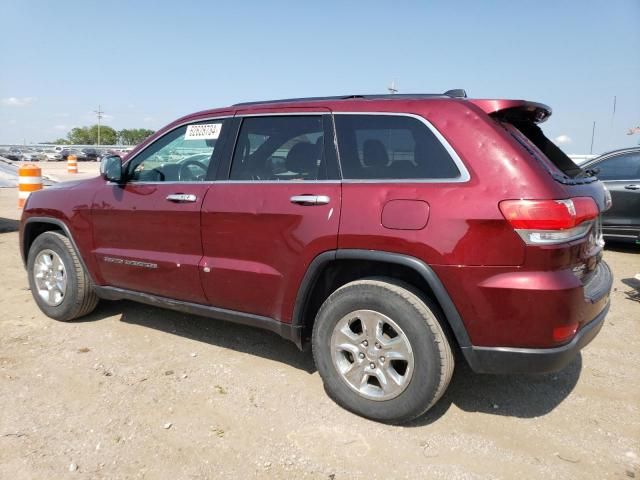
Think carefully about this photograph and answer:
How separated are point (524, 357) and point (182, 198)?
2370 mm

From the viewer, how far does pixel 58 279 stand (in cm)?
438

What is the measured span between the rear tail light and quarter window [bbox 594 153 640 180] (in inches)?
239

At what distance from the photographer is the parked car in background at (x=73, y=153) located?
52156 mm

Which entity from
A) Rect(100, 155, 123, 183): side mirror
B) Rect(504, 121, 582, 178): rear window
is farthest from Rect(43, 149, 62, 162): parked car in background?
Rect(504, 121, 582, 178): rear window

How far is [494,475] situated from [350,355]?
977mm

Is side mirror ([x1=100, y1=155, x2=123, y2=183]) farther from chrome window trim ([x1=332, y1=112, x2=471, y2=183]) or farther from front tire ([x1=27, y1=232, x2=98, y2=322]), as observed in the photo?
chrome window trim ([x1=332, y1=112, x2=471, y2=183])

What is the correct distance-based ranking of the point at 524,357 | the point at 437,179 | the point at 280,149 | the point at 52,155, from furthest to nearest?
1. the point at 52,155
2. the point at 280,149
3. the point at 437,179
4. the point at 524,357

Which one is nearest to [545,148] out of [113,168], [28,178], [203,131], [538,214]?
[538,214]

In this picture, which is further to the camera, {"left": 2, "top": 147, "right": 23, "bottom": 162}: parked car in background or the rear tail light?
{"left": 2, "top": 147, "right": 23, "bottom": 162}: parked car in background

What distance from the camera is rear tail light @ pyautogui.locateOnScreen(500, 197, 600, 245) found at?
7.92ft

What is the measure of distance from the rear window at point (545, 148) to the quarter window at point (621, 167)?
5.29 m

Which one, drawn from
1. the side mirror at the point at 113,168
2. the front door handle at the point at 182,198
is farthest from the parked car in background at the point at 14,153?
the front door handle at the point at 182,198

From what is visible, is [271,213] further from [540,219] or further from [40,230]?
[40,230]

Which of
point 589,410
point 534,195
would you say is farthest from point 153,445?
point 589,410
